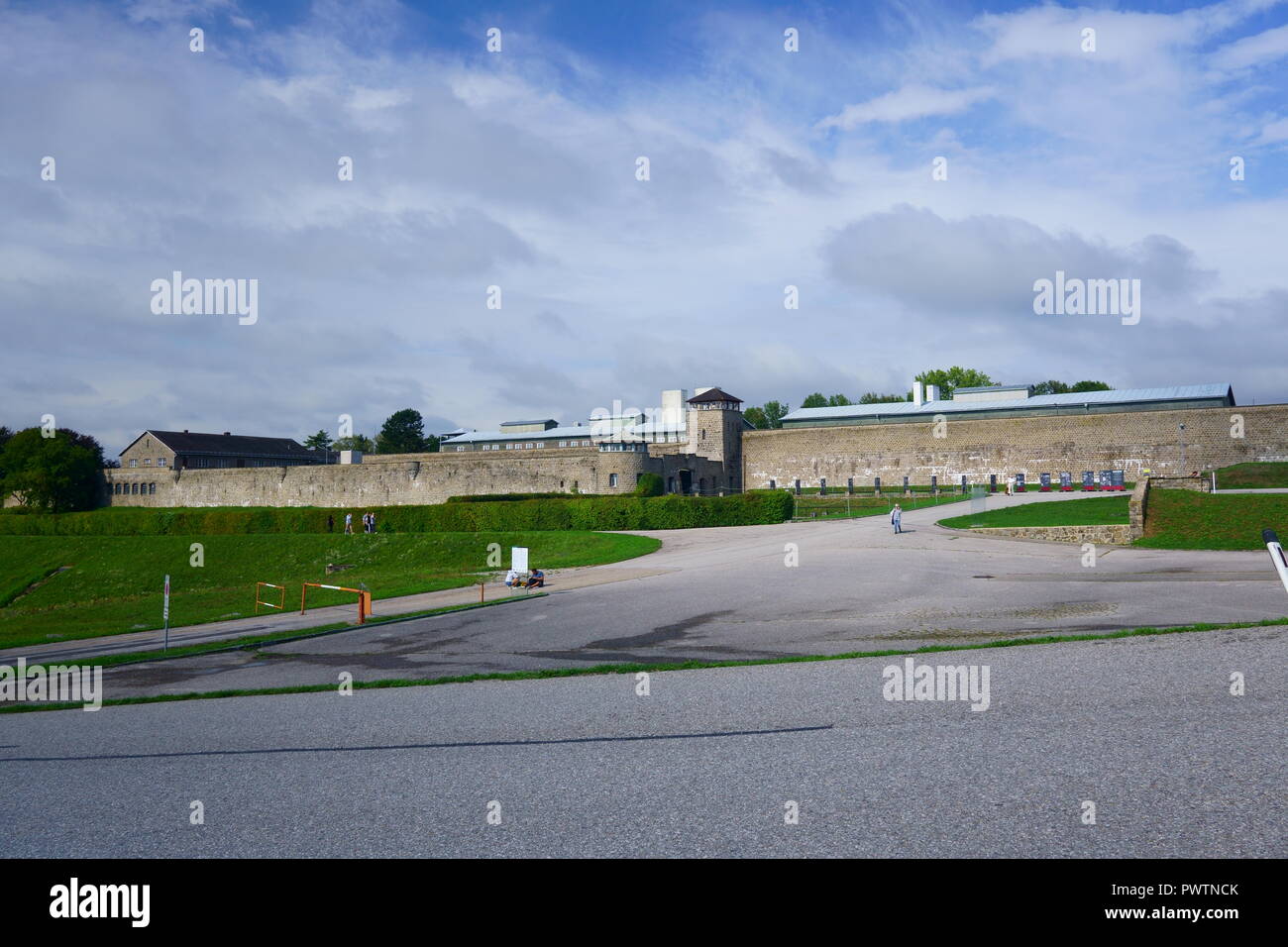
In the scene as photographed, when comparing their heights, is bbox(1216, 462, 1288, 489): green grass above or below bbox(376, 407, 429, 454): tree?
below

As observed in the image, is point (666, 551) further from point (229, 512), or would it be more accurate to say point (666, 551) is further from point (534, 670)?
point (229, 512)

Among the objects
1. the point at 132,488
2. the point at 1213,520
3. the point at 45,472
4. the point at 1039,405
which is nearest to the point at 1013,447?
the point at 1039,405

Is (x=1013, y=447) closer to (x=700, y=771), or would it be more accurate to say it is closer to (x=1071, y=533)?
(x=1071, y=533)

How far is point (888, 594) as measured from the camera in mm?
19578

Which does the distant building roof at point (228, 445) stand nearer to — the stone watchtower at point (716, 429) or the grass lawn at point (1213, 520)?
the stone watchtower at point (716, 429)

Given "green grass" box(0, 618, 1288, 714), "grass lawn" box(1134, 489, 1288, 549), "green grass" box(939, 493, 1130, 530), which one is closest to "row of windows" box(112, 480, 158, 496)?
"green grass" box(939, 493, 1130, 530)

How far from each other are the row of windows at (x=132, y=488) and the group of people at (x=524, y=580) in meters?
75.2

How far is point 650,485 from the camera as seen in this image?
62.8m

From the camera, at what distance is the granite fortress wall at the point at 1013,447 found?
66500mm

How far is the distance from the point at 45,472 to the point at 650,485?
5617cm

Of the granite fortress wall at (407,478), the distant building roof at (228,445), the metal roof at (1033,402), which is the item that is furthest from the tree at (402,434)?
the metal roof at (1033,402)

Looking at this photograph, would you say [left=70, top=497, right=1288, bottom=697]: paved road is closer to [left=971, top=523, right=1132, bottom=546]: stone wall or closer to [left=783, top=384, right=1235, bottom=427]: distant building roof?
[left=971, top=523, right=1132, bottom=546]: stone wall

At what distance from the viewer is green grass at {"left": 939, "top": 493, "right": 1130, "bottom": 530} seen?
109 ft
